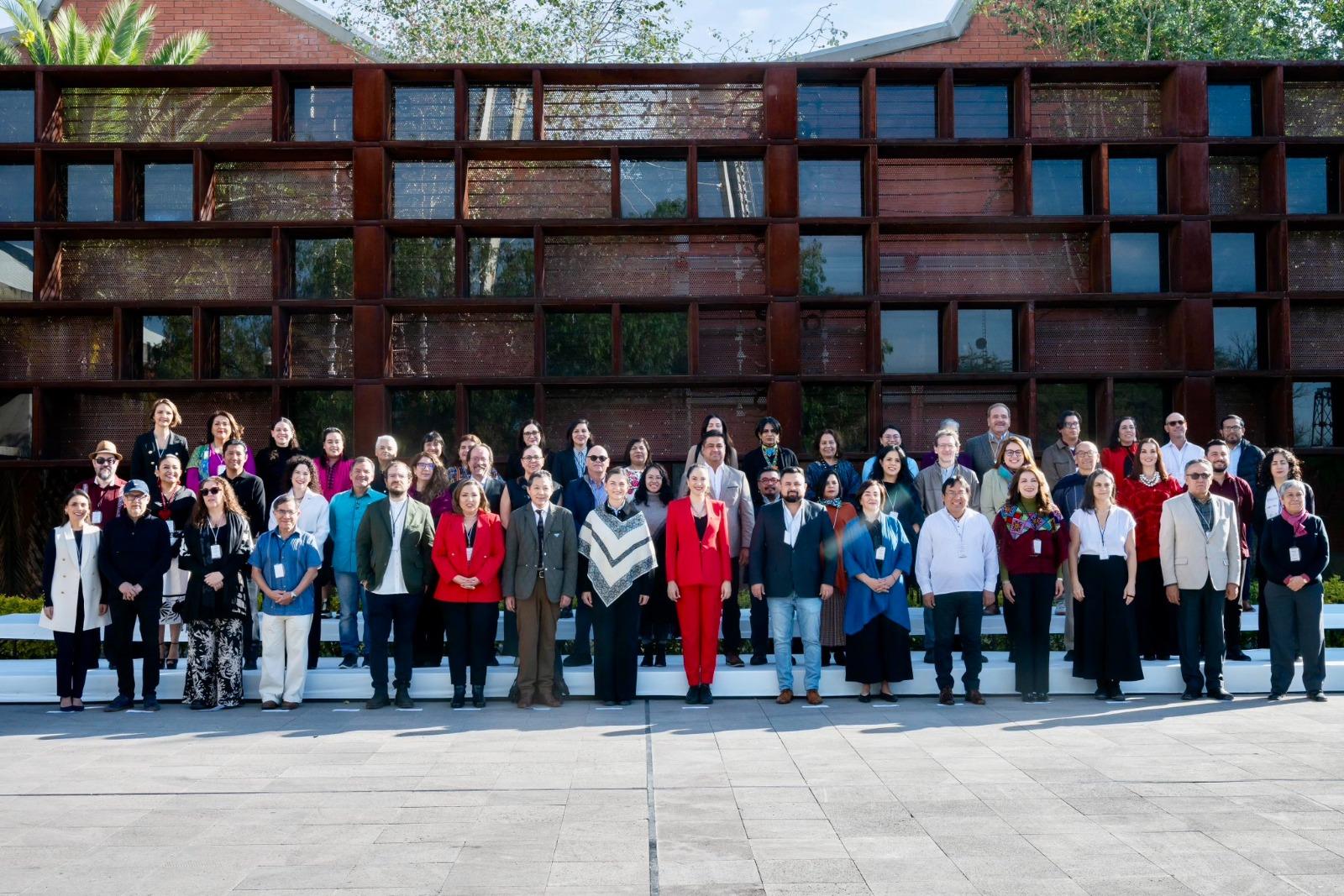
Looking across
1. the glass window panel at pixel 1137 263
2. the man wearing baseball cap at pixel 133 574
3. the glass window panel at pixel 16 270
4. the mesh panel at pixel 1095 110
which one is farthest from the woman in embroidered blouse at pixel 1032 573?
the glass window panel at pixel 16 270

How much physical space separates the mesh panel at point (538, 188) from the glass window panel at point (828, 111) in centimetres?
191

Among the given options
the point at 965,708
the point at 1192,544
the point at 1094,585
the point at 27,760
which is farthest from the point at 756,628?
the point at 27,760

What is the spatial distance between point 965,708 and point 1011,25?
1546 centimetres

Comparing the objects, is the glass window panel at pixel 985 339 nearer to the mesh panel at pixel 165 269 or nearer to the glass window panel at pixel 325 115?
the glass window panel at pixel 325 115

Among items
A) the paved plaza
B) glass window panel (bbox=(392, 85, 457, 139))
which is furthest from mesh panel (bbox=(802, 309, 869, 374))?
glass window panel (bbox=(392, 85, 457, 139))

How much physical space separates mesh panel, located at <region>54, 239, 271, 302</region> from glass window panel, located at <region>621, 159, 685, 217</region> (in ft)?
11.2

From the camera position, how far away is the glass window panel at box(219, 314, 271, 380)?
11.3 m

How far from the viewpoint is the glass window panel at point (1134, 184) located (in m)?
11.5

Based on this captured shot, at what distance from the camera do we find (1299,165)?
11555mm

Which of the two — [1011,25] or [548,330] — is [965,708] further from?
[1011,25]

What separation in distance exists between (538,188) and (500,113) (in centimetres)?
83

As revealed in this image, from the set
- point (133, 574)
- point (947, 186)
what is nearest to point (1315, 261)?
point (947, 186)

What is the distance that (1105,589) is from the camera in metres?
9.16

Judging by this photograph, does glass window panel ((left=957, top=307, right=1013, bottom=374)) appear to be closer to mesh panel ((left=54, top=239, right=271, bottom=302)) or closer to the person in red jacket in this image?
the person in red jacket
